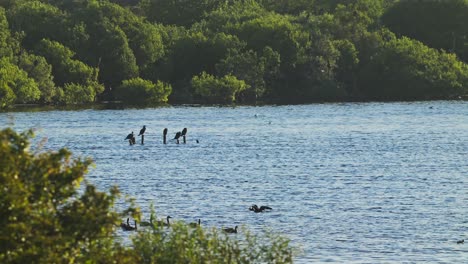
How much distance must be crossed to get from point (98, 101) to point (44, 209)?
137m

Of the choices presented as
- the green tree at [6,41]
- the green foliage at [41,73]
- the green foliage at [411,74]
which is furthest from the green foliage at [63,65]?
the green foliage at [411,74]

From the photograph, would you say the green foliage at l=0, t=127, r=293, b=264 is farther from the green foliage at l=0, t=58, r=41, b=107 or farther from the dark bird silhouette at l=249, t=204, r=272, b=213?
the green foliage at l=0, t=58, r=41, b=107

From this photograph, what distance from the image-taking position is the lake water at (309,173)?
3709 centimetres

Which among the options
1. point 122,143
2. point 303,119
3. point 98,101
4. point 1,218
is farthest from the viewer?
point 98,101

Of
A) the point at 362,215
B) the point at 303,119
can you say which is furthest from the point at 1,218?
the point at 303,119

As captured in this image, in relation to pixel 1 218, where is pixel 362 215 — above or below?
below

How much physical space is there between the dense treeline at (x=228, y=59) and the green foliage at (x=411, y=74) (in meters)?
0.13

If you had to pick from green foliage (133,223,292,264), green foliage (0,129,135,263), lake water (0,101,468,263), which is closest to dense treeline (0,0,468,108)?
lake water (0,101,468,263)

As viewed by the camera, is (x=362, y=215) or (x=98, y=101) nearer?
→ (x=362, y=215)

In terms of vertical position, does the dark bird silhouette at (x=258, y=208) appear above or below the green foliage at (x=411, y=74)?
below

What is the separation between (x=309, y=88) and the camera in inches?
6048

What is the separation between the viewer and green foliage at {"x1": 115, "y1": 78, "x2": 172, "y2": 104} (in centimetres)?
14512

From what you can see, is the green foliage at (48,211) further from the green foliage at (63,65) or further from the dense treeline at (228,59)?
the green foliage at (63,65)

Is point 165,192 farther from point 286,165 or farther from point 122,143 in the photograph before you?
point 122,143
